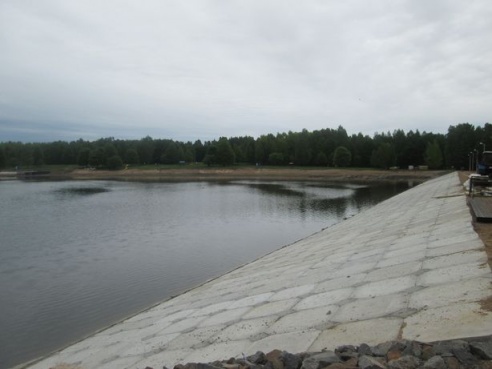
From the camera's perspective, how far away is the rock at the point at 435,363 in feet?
11.4

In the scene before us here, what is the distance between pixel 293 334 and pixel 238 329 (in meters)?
1.24

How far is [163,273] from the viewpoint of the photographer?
1596cm

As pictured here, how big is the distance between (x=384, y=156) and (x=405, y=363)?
3951 inches

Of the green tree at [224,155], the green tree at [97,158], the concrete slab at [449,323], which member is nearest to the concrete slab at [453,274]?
the concrete slab at [449,323]

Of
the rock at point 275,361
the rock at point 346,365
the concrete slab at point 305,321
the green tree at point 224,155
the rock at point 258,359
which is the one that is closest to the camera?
the rock at point 346,365


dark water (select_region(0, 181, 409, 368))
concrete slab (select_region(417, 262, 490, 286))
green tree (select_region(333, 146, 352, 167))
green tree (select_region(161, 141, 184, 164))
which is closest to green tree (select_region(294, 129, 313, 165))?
green tree (select_region(333, 146, 352, 167))

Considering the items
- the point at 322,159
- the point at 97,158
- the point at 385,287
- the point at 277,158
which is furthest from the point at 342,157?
the point at 385,287

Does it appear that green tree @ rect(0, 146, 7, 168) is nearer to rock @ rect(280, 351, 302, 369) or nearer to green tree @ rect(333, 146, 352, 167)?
green tree @ rect(333, 146, 352, 167)

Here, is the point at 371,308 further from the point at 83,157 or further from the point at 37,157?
the point at 37,157

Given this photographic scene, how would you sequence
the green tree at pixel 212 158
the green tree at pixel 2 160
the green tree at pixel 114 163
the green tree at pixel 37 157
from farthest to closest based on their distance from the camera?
the green tree at pixel 37 157, the green tree at pixel 2 160, the green tree at pixel 114 163, the green tree at pixel 212 158

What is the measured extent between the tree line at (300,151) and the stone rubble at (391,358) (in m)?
80.6

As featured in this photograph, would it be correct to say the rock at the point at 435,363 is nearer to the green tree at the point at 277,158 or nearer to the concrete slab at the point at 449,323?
the concrete slab at the point at 449,323

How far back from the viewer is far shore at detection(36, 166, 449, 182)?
87750 mm

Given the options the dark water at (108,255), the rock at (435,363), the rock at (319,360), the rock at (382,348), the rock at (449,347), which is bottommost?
the dark water at (108,255)
